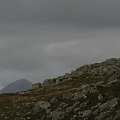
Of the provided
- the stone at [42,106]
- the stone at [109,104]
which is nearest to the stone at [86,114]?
the stone at [109,104]

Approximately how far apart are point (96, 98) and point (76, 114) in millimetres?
3976

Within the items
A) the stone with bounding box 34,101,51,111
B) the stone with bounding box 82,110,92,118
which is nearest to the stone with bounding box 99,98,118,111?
the stone with bounding box 82,110,92,118

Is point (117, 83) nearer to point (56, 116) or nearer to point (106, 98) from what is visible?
→ point (106, 98)

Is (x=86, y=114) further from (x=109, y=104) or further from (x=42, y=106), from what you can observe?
(x=42, y=106)

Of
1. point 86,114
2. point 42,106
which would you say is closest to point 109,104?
point 86,114

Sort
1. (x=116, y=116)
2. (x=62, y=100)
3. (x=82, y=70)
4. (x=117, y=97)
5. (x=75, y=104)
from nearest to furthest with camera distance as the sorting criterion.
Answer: (x=116, y=116), (x=117, y=97), (x=75, y=104), (x=62, y=100), (x=82, y=70)

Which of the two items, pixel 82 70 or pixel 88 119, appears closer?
pixel 88 119

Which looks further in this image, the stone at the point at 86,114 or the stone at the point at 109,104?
the stone at the point at 86,114

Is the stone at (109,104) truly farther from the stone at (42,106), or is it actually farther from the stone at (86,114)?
the stone at (42,106)

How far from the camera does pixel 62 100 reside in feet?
204

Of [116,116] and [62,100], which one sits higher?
[62,100]

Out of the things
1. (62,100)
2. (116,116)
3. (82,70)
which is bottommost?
(116,116)

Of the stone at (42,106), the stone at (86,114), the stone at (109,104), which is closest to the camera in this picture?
the stone at (109,104)

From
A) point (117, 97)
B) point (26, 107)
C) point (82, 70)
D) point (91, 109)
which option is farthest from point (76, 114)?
point (82, 70)
